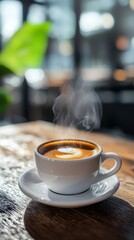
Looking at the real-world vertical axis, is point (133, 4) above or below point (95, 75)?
above

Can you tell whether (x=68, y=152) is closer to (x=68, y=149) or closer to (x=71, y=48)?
(x=68, y=149)

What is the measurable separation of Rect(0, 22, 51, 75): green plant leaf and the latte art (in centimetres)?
81

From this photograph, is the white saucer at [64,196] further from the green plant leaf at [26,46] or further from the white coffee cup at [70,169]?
the green plant leaf at [26,46]

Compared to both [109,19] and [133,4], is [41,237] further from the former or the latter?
[109,19]

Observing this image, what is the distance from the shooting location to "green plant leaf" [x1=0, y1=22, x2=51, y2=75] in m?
1.41

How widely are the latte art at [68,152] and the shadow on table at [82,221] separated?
0.37ft

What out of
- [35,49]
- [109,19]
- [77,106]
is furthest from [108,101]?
[109,19]

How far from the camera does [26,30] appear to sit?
1.40 m

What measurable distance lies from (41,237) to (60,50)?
19.3ft

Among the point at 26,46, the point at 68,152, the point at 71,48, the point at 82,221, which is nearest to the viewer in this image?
the point at 82,221

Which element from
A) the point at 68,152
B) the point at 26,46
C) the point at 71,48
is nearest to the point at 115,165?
the point at 68,152

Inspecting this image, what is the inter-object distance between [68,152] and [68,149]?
23 mm

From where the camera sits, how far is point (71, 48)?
600cm

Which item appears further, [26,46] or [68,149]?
[26,46]
